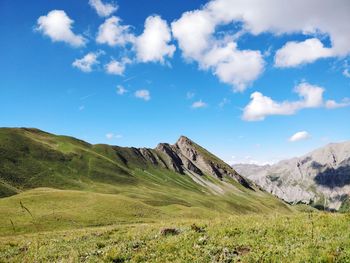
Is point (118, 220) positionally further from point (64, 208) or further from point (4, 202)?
point (4, 202)

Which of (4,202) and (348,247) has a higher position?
(348,247)

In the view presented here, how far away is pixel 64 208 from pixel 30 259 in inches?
3025

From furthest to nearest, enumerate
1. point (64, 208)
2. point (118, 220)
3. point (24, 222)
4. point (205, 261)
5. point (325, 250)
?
point (64, 208) < point (118, 220) < point (24, 222) < point (205, 261) < point (325, 250)

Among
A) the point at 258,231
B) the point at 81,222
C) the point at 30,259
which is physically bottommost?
the point at 81,222

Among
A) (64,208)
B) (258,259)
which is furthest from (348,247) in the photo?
(64,208)

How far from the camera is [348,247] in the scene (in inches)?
446

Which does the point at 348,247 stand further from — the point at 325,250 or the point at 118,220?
the point at 118,220

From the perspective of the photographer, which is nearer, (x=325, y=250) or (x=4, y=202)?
(x=325, y=250)

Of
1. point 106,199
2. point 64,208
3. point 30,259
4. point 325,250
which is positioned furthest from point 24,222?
point 325,250

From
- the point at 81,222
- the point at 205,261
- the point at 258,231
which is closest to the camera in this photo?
the point at 205,261

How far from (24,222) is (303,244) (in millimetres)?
65883

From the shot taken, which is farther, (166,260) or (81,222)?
(81,222)

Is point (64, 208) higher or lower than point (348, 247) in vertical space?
lower

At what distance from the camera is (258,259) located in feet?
38.4
